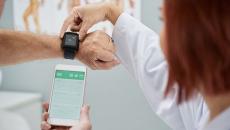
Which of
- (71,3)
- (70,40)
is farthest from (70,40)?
(71,3)

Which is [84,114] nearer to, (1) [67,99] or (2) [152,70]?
(1) [67,99]

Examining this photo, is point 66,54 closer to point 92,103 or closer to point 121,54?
point 121,54

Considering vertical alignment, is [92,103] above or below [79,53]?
below

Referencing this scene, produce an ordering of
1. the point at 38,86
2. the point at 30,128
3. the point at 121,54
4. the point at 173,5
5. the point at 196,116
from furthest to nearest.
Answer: the point at 38,86 < the point at 30,128 < the point at 121,54 < the point at 196,116 < the point at 173,5

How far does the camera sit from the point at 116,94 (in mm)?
1650

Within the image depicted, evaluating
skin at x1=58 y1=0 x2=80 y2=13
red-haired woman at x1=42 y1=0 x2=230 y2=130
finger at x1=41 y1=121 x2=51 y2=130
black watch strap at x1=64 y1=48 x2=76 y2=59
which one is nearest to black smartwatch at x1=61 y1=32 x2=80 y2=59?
black watch strap at x1=64 y1=48 x2=76 y2=59

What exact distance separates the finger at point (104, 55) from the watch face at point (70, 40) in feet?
0.26

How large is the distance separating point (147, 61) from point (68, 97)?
26 cm

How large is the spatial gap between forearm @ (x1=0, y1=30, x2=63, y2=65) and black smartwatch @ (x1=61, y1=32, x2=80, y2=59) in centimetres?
4

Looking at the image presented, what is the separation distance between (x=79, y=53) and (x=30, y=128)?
24.2 inches

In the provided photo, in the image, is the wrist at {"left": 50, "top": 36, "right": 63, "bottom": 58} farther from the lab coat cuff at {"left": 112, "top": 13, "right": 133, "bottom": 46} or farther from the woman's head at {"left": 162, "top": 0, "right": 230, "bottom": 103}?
the woman's head at {"left": 162, "top": 0, "right": 230, "bottom": 103}

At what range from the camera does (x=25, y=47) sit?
1.22 m

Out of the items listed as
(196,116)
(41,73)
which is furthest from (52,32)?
(196,116)

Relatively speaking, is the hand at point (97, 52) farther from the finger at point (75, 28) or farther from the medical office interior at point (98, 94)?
the medical office interior at point (98, 94)
